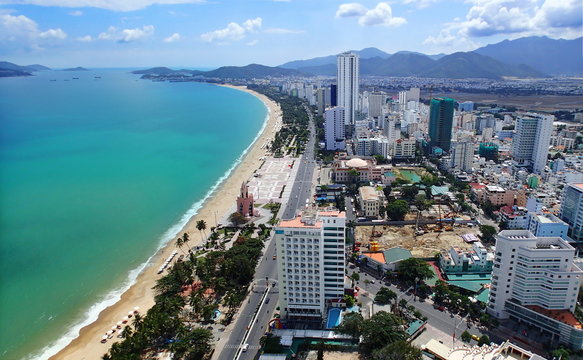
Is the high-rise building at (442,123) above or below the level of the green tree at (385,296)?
above

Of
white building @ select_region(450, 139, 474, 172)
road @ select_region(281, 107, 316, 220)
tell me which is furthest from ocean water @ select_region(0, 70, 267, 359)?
white building @ select_region(450, 139, 474, 172)

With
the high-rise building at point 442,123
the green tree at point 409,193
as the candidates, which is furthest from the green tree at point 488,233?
the high-rise building at point 442,123

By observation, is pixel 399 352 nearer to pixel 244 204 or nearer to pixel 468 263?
pixel 468 263

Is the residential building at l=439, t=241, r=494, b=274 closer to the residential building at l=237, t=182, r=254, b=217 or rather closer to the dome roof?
the residential building at l=237, t=182, r=254, b=217

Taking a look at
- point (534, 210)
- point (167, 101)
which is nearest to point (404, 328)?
point (534, 210)

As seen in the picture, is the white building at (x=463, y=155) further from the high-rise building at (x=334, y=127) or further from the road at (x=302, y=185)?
the high-rise building at (x=334, y=127)

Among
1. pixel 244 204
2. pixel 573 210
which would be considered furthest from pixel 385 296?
pixel 573 210
